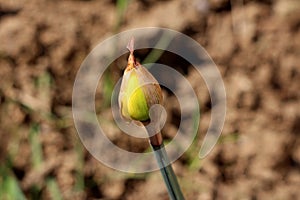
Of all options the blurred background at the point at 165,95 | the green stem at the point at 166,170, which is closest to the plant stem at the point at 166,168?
the green stem at the point at 166,170

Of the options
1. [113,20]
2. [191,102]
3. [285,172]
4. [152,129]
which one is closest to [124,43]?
[113,20]

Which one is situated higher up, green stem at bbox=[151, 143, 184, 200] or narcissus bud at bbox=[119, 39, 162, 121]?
narcissus bud at bbox=[119, 39, 162, 121]

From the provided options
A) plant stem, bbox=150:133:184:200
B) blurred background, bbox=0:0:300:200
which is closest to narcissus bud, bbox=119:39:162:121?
plant stem, bbox=150:133:184:200

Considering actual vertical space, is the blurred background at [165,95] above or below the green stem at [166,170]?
below

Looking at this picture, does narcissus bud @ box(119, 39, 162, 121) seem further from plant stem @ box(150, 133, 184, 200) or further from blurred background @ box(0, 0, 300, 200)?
blurred background @ box(0, 0, 300, 200)

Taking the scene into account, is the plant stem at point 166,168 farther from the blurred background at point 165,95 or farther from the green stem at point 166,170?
the blurred background at point 165,95

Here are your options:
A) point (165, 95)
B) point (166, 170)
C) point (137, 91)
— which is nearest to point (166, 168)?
point (166, 170)
